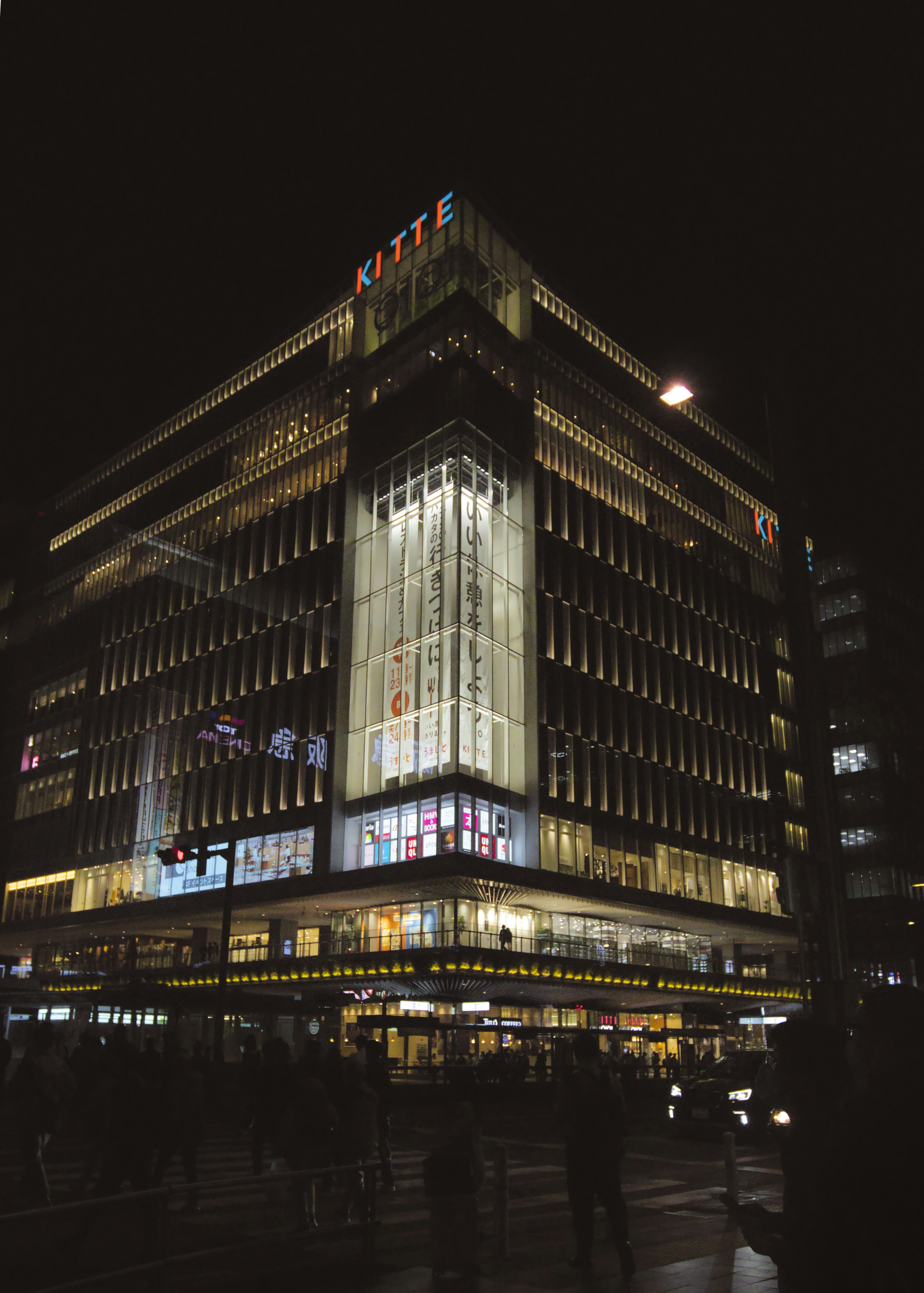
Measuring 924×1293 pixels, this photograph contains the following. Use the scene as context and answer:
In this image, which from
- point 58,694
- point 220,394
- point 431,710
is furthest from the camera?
point 58,694

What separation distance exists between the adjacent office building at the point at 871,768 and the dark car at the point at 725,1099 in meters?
42.3

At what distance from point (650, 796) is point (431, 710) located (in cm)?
1507

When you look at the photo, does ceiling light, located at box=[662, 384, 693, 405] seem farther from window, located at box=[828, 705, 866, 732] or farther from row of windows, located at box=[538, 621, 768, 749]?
window, located at box=[828, 705, 866, 732]

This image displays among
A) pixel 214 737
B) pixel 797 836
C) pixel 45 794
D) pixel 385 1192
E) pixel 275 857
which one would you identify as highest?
pixel 214 737

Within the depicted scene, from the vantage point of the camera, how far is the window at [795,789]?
67.3m

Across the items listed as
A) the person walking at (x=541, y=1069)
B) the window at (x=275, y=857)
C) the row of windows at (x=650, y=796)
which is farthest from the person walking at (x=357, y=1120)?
the window at (x=275, y=857)

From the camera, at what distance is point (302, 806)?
4878 centimetres

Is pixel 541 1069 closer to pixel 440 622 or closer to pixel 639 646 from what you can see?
pixel 440 622

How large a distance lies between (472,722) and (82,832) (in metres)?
30.4

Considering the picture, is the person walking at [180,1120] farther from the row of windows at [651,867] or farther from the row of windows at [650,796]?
the row of windows at [650,796]

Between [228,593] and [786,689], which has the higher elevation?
[228,593]

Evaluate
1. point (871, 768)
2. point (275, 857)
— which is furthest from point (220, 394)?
point (871, 768)

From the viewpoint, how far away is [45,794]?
67750 millimetres

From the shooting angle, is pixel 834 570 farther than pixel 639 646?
Yes
